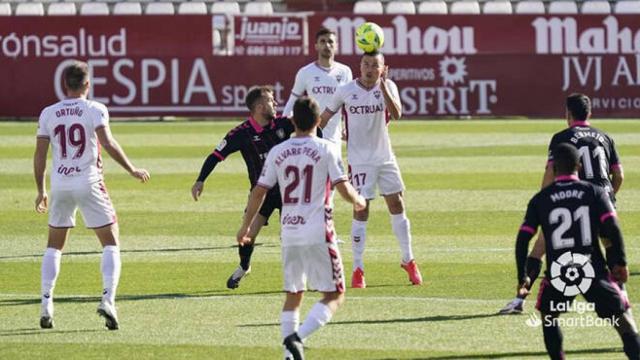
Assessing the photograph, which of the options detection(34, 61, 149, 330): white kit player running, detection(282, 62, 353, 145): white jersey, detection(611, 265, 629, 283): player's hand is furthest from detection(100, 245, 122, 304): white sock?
detection(282, 62, 353, 145): white jersey

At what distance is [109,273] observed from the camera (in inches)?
456

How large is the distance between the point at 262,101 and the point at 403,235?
187 centimetres

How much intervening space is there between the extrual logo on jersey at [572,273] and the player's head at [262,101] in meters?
4.79

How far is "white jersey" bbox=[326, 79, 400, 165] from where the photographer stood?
13703 millimetres

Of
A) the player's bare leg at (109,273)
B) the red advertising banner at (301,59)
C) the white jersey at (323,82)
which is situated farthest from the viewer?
the red advertising banner at (301,59)

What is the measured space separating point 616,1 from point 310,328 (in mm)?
31795

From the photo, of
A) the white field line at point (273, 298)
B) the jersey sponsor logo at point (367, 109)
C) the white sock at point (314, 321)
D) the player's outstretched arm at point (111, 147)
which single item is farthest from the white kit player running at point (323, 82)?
the white sock at point (314, 321)

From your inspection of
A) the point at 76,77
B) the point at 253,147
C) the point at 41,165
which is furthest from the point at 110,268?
the point at 253,147

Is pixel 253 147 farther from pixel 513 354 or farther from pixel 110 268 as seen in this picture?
pixel 513 354

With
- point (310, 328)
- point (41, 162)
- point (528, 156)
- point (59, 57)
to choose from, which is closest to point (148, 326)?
point (41, 162)

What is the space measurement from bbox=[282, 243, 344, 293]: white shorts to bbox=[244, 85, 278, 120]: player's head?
3620 millimetres

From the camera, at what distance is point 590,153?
1145 cm

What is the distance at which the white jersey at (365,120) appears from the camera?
539 inches

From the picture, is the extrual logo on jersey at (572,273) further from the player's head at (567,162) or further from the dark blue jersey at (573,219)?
the player's head at (567,162)
